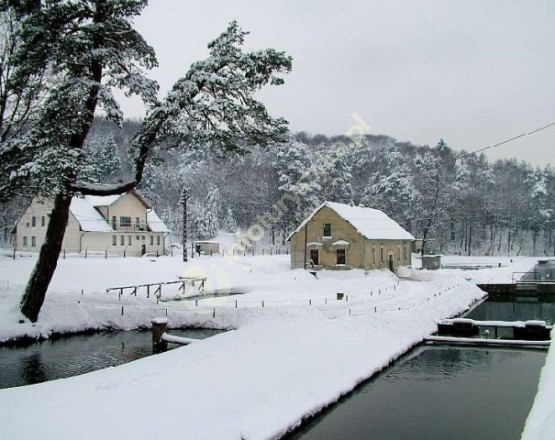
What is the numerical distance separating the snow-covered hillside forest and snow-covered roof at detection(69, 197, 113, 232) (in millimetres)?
14029

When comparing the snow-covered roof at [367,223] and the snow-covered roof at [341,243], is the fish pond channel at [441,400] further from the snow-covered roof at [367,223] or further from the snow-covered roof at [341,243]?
the snow-covered roof at [367,223]

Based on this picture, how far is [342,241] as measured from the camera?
46.7 metres

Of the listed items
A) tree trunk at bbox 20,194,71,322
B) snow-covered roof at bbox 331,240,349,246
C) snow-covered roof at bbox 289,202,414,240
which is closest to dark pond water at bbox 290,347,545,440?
tree trunk at bbox 20,194,71,322

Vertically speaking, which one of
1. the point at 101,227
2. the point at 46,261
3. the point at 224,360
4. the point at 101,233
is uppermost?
the point at 101,227

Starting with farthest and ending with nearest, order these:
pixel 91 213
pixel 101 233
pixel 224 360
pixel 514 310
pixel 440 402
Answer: pixel 91 213
pixel 101 233
pixel 514 310
pixel 224 360
pixel 440 402

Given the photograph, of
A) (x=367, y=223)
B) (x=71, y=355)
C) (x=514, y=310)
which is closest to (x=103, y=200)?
(x=367, y=223)

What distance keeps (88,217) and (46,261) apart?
37153 millimetres

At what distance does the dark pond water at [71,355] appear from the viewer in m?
17.0

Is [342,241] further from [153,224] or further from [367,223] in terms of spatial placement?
[153,224]

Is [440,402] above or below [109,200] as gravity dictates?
below

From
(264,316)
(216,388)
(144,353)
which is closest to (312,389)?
(216,388)

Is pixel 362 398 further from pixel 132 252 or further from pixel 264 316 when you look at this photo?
pixel 132 252

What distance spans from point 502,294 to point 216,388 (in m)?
38.3

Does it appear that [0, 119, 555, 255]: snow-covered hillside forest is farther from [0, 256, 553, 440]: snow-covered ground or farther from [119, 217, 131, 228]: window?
[0, 256, 553, 440]: snow-covered ground
